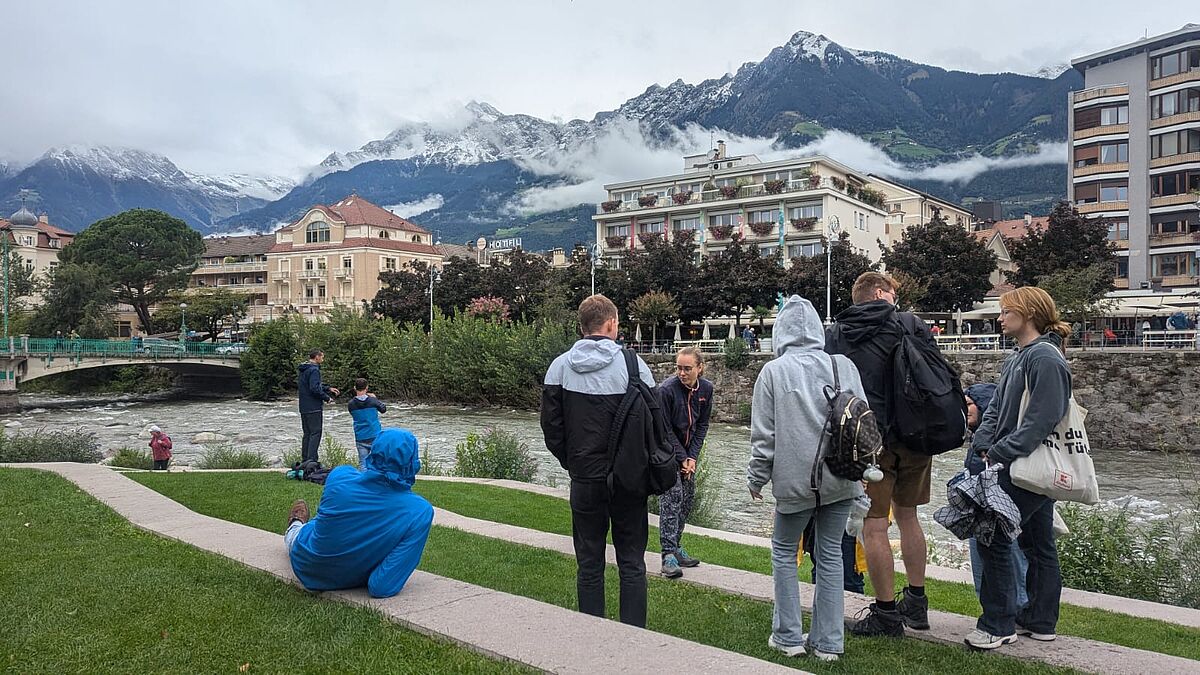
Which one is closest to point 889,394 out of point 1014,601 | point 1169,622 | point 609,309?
point 1014,601

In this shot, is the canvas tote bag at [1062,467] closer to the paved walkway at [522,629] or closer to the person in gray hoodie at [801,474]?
the person in gray hoodie at [801,474]

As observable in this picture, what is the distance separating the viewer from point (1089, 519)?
831 cm

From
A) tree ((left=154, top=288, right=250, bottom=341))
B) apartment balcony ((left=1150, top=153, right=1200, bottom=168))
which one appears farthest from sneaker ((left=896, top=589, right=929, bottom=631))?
tree ((left=154, top=288, right=250, bottom=341))

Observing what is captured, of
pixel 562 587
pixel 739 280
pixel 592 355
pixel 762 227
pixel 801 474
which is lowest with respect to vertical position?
pixel 562 587

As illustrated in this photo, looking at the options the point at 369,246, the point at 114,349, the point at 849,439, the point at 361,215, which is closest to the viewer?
the point at 849,439

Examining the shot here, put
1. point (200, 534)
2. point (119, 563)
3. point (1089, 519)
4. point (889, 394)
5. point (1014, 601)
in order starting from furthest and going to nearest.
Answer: point (1089, 519) → point (200, 534) → point (119, 563) → point (889, 394) → point (1014, 601)

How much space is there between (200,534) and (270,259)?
92.2m

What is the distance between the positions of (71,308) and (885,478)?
254ft

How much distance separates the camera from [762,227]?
67.5 metres

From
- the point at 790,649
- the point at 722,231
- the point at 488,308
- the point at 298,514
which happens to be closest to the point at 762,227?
the point at 722,231

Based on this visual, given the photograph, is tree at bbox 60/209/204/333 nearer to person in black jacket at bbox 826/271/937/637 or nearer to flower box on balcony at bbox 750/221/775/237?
flower box on balcony at bbox 750/221/775/237

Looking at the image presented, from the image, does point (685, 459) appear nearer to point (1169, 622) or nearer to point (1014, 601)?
point (1014, 601)

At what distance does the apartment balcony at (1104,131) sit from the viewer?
2185 inches

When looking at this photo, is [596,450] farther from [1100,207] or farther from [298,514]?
[1100,207]
